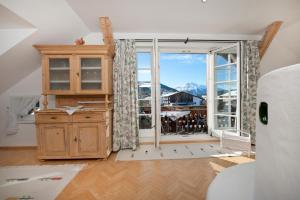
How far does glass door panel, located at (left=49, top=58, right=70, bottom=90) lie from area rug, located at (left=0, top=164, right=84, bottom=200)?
126cm

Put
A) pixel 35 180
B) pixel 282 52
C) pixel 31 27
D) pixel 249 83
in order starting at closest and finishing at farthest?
pixel 35 180 < pixel 31 27 < pixel 249 83 < pixel 282 52

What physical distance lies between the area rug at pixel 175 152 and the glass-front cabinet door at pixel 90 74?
1.23 m

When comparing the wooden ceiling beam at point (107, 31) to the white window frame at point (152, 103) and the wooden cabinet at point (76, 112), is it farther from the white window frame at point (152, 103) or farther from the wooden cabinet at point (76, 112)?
the white window frame at point (152, 103)

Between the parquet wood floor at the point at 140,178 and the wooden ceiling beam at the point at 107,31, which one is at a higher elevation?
the wooden ceiling beam at the point at 107,31

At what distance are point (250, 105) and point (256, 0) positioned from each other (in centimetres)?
183

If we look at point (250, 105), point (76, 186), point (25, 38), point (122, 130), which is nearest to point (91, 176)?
point (76, 186)

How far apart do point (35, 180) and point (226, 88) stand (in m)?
3.60

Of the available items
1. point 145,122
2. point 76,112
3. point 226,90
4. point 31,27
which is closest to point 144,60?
point 145,122

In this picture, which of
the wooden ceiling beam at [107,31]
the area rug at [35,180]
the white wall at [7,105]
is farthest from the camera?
the white wall at [7,105]

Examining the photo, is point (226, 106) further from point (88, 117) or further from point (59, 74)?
point (59, 74)

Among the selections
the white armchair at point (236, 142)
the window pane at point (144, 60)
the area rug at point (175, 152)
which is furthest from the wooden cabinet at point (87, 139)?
the white armchair at point (236, 142)

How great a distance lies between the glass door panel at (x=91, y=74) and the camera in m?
2.85

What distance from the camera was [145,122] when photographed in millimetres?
3672

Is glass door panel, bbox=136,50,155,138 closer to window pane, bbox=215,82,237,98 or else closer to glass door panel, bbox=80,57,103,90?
glass door panel, bbox=80,57,103,90
